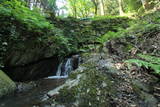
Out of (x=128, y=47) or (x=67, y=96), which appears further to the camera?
(x=128, y=47)

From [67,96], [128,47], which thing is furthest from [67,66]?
[67,96]

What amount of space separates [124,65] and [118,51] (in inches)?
52.9

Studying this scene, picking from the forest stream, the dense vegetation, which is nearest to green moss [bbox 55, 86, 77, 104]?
the dense vegetation

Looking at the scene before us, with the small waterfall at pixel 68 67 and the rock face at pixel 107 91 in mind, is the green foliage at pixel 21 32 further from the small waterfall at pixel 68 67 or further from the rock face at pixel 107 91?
the rock face at pixel 107 91

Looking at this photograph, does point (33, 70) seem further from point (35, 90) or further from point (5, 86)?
point (5, 86)

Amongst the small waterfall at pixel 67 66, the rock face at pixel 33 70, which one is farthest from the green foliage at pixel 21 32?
the small waterfall at pixel 67 66

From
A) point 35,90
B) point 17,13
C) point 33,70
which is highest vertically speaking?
point 17,13

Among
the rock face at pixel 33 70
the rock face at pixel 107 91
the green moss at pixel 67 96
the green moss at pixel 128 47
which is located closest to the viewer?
the rock face at pixel 107 91

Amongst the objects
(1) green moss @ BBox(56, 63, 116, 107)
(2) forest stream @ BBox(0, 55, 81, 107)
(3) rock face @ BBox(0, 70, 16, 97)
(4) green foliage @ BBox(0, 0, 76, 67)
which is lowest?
(2) forest stream @ BBox(0, 55, 81, 107)

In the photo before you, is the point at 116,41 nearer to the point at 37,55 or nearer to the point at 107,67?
the point at 107,67

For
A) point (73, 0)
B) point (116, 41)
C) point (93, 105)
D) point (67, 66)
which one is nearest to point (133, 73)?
point (93, 105)

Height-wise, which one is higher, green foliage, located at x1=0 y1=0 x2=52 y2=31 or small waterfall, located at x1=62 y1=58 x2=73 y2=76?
green foliage, located at x1=0 y1=0 x2=52 y2=31

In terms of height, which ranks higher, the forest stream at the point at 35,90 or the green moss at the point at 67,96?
the green moss at the point at 67,96

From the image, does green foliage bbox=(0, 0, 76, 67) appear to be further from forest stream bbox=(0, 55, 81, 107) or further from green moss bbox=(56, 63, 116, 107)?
green moss bbox=(56, 63, 116, 107)
